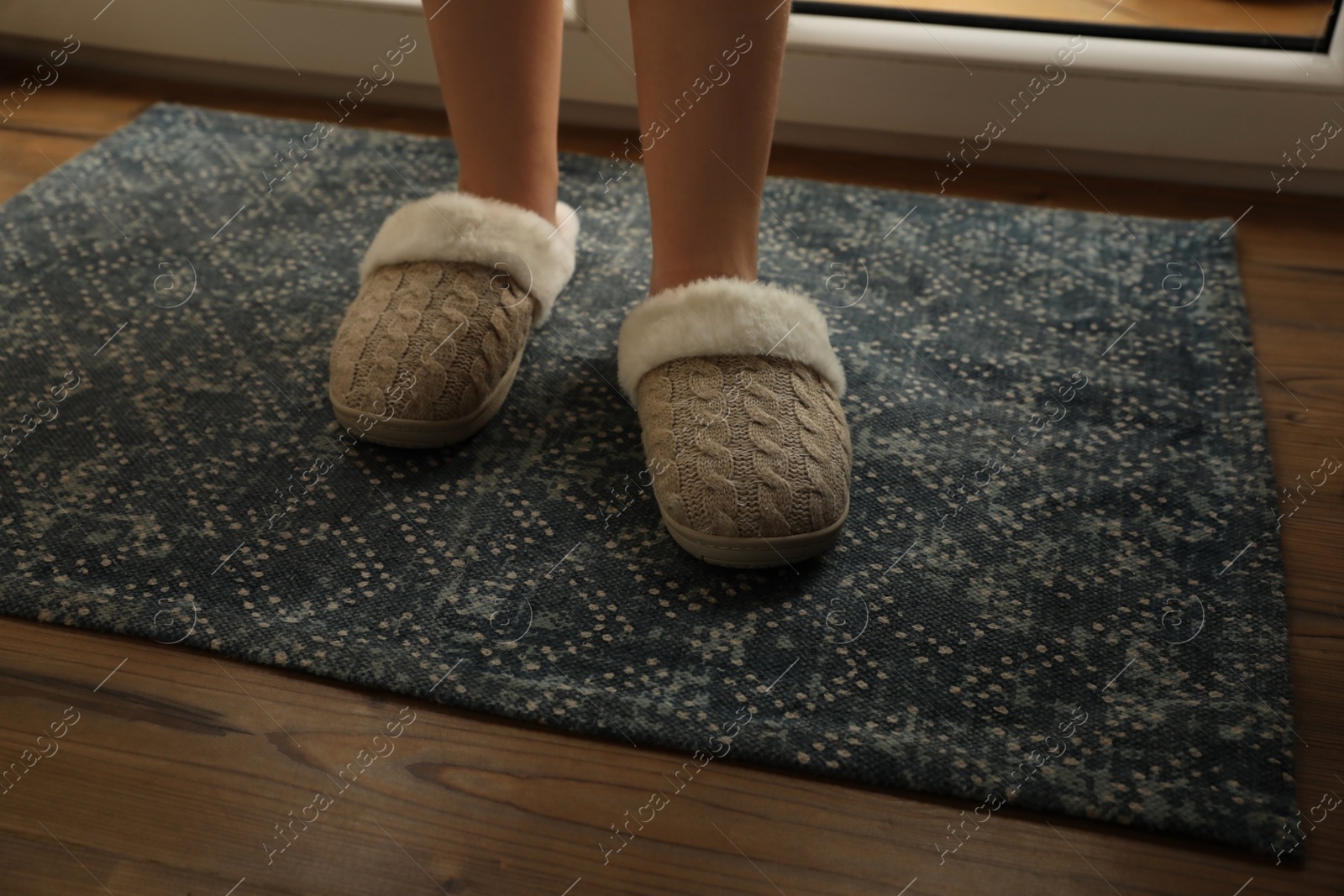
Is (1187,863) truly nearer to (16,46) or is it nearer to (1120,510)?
(1120,510)

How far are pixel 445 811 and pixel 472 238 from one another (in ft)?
1.56

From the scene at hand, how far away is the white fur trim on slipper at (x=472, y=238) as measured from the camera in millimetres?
859

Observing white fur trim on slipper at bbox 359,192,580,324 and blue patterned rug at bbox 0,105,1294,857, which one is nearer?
blue patterned rug at bbox 0,105,1294,857

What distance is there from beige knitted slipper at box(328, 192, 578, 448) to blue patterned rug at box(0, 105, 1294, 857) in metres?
0.04

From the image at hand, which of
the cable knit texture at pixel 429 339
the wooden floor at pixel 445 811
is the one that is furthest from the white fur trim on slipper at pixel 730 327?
the wooden floor at pixel 445 811

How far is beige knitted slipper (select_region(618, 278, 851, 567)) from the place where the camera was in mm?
695

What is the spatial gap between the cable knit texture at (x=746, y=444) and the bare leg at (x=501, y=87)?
0.24 meters

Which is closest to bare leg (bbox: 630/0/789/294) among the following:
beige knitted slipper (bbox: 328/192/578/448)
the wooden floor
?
beige knitted slipper (bbox: 328/192/578/448)

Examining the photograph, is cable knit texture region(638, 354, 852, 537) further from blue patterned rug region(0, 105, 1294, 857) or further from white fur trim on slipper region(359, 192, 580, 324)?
white fur trim on slipper region(359, 192, 580, 324)

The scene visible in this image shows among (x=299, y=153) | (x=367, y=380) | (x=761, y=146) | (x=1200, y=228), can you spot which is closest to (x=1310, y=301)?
(x=1200, y=228)

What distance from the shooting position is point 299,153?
1255mm

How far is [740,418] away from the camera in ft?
2.41

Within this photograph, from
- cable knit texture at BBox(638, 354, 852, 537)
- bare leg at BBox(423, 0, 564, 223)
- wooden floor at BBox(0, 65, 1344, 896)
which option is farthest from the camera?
bare leg at BBox(423, 0, 564, 223)

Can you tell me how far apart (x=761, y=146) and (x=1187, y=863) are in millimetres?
547
